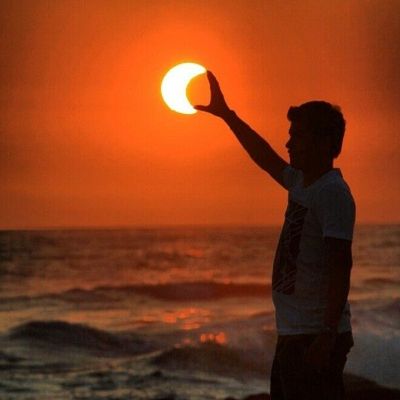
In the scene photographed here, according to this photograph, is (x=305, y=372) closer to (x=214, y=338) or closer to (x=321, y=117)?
(x=321, y=117)

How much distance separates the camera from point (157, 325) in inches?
930

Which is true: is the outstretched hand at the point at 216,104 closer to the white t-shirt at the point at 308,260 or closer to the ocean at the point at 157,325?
the white t-shirt at the point at 308,260

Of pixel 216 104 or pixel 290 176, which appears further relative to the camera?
pixel 216 104

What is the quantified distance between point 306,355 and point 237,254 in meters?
48.3

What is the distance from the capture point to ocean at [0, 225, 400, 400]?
1470 cm

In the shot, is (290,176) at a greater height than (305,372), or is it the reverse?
(290,176)

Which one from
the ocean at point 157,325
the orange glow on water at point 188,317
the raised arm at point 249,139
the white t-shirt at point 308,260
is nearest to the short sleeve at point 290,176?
the raised arm at point 249,139

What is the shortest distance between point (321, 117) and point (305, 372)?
1.04 m

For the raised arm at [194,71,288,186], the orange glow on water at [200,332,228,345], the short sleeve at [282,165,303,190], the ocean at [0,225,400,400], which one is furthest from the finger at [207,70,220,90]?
the orange glow on water at [200,332,228,345]

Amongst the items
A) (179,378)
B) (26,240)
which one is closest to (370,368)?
(179,378)

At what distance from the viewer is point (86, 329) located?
2289 centimetres

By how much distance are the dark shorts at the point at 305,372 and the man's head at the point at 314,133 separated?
72cm

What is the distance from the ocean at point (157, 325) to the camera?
14703mm

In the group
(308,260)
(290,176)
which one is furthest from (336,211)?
(290,176)
